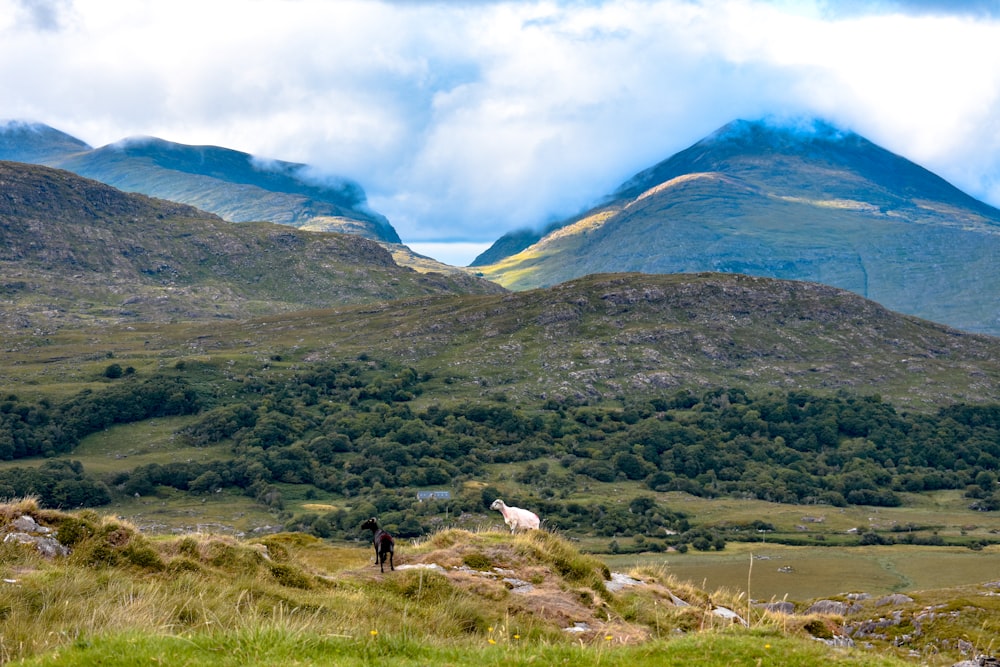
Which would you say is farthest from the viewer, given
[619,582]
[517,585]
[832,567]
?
[832,567]

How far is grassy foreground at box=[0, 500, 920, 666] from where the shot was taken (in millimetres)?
13508

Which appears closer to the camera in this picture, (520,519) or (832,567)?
(520,519)

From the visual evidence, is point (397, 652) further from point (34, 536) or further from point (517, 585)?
point (34, 536)

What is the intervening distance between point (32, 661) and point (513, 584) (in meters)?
14.7

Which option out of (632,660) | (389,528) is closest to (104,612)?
(632,660)

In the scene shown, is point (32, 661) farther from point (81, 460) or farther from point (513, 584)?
point (81, 460)

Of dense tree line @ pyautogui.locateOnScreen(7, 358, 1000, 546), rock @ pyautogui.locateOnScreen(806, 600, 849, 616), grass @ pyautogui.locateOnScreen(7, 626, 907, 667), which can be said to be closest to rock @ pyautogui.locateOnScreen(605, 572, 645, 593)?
grass @ pyautogui.locateOnScreen(7, 626, 907, 667)

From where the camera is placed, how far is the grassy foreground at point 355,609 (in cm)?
1351

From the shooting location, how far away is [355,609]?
1858 centimetres

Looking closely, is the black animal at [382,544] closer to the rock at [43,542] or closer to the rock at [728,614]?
the rock at [43,542]

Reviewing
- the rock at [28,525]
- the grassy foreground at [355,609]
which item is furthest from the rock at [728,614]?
the rock at [28,525]

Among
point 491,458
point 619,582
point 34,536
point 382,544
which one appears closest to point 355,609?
point 382,544

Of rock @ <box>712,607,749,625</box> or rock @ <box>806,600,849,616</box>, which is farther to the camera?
rock @ <box>806,600,849,616</box>

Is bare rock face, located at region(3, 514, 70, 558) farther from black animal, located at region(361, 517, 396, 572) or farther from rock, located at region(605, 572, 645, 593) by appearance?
→ rock, located at region(605, 572, 645, 593)
